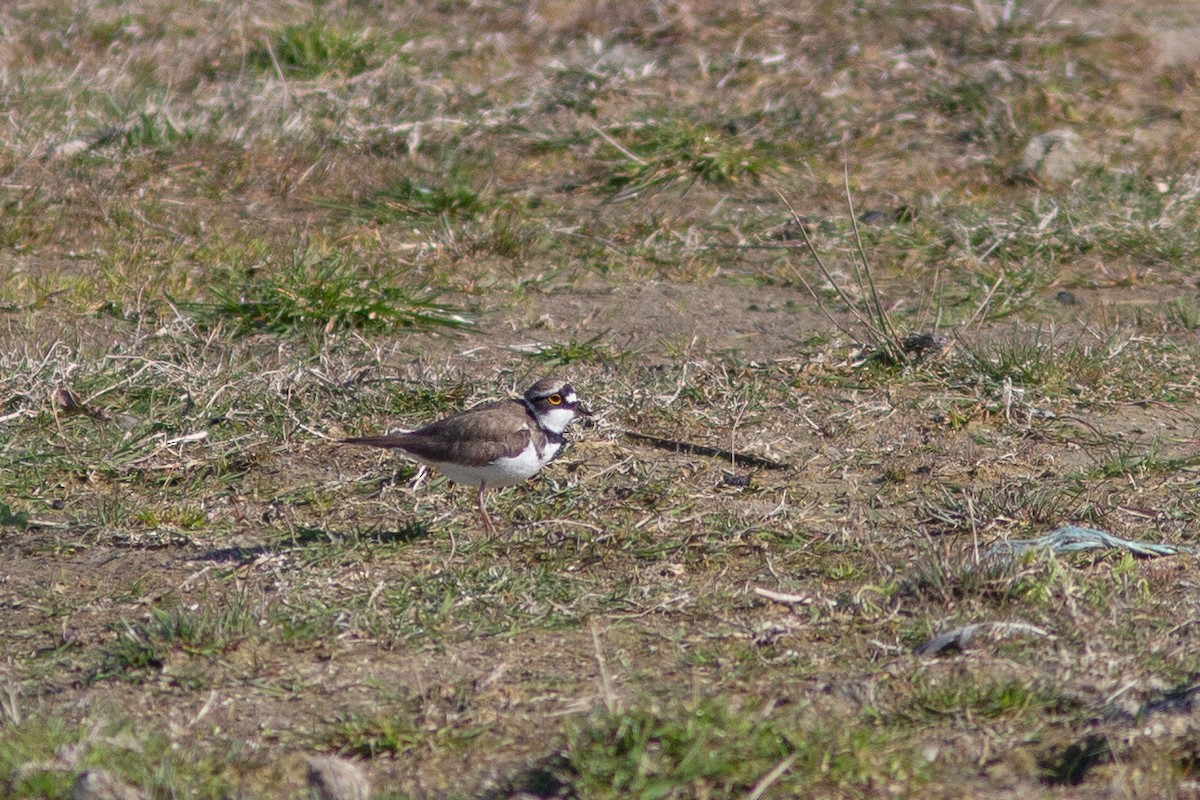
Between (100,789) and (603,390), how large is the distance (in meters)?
3.27

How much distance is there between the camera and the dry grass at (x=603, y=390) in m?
4.07

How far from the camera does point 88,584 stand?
507 cm

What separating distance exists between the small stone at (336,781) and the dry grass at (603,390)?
0.51 ft

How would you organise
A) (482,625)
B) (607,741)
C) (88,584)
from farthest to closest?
(88,584) → (482,625) → (607,741)

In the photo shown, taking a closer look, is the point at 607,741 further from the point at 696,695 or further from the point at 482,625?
the point at 482,625

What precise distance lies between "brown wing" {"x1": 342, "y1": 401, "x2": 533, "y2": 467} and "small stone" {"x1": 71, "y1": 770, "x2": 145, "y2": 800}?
1729mm

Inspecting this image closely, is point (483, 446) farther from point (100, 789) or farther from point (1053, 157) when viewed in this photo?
point (1053, 157)

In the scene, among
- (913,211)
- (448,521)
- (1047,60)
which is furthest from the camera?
(1047,60)

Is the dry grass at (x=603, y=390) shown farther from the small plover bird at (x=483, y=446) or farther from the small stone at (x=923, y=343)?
the small plover bird at (x=483, y=446)

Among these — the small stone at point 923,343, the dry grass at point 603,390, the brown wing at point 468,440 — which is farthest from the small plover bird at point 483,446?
the small stone at point 923,343

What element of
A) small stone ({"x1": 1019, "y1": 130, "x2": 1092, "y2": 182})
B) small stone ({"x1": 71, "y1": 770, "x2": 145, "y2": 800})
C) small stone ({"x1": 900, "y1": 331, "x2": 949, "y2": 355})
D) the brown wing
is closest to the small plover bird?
the brown wing

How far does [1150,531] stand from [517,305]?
3.37 meters

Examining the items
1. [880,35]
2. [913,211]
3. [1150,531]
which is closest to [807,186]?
[913,211]

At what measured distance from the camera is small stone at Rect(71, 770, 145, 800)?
3.60 m
